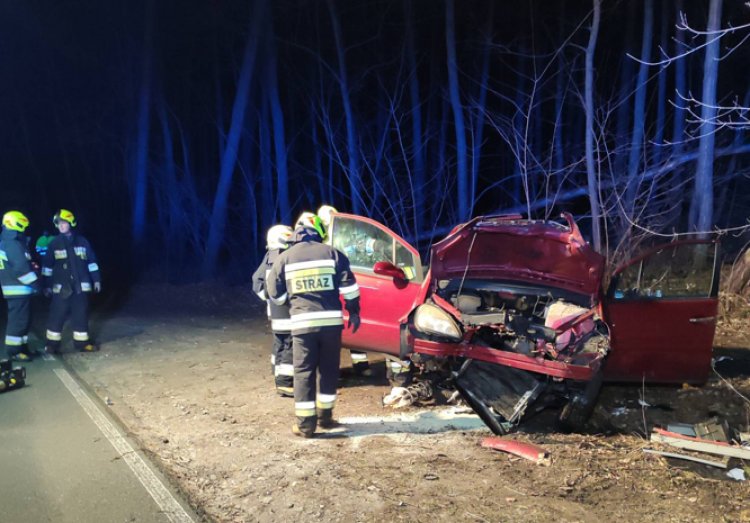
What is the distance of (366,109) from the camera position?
61.1 ft

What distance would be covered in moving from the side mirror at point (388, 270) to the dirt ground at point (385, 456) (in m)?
1.33

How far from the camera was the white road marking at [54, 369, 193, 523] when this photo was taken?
3356mm

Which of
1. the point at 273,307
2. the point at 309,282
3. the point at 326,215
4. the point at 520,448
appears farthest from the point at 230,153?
the point at 520,448

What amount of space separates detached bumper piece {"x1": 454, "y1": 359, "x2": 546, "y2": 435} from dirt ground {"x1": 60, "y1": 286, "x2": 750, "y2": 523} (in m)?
0.15

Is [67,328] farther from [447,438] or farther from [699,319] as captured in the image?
[699,319]

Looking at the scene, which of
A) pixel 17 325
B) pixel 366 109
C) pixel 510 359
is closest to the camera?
pixel 510 359

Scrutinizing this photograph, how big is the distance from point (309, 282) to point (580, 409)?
8.91ft

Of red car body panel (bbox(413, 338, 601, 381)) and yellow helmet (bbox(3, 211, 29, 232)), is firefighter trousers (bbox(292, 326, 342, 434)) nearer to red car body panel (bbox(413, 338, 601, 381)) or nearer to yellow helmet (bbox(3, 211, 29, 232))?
red car body panel (bbox(413, 338, 601, 381))

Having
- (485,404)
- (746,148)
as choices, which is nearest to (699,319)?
(485,404)

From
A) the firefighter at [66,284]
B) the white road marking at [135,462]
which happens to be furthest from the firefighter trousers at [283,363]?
the firefighter at [66,284]

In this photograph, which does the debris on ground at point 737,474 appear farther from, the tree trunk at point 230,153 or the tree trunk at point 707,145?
the tree trunk at point 230,153

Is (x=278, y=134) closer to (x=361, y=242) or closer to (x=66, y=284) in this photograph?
(x=66, y=284)

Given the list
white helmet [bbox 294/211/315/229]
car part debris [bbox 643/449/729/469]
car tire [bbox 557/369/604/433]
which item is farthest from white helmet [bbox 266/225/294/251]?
car part debris [bbox 643/449/729/469]

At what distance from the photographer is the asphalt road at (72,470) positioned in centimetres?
337
